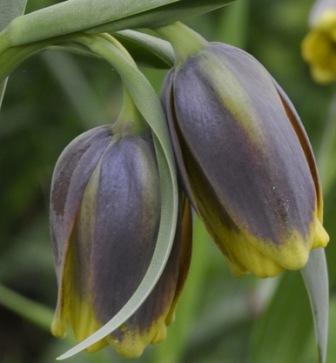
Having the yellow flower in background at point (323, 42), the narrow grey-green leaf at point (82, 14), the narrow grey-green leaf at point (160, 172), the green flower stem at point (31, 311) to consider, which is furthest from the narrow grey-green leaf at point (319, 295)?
the green flower stem at point (31, 311)

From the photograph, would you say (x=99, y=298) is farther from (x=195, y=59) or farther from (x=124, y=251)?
(x=195, y=59)

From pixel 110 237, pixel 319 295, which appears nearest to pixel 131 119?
pixel 110 237

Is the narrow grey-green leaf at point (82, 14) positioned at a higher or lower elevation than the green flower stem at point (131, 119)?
higher

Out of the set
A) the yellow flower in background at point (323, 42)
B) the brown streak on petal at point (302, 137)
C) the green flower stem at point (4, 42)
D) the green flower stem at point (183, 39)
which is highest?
the green flower stem at point (183, 39)

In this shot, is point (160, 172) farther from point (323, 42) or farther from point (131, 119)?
point (323, 42)

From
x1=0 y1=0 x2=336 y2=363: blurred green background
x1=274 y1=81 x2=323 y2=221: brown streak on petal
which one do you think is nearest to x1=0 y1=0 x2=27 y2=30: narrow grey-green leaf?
x1=274 y1=81 x2=323 y2=221: brown streak on petal

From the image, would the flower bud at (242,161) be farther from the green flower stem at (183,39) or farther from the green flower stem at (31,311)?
the green flower stem at (31,311)

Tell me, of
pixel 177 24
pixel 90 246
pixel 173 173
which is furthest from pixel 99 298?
pixel 177 24
